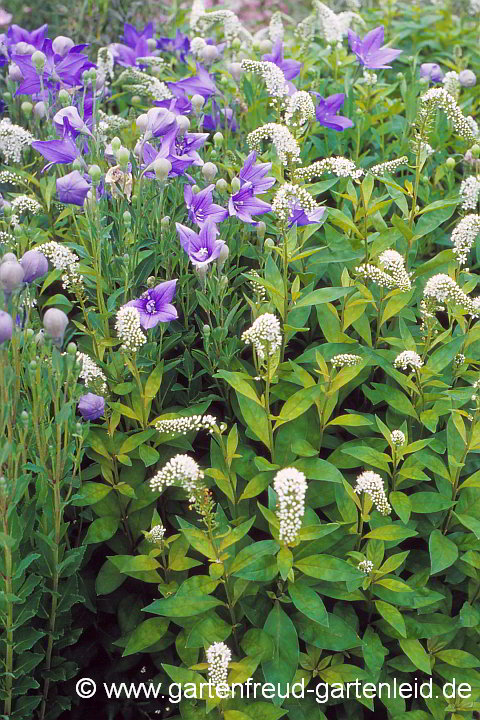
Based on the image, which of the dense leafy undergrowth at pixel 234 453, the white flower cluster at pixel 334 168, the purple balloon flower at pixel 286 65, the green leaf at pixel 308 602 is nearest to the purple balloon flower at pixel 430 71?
the purple balloon flower at pixel 286 65

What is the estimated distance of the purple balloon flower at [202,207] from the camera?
2203 millimetres

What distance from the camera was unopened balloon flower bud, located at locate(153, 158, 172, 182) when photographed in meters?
2.06

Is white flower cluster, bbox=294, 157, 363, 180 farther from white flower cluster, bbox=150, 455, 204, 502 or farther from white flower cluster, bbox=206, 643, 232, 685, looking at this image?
white flower cluster, bbox=206, 643, 232, 685

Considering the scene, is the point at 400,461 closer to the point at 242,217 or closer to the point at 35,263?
the point at 242,217

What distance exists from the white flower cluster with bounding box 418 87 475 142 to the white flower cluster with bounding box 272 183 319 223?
0.52 m

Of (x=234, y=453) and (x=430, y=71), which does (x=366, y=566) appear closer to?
(x=234, y=453)

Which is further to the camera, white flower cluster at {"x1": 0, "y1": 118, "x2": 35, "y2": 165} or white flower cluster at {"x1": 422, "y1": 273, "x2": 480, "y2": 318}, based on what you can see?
white flower cluster at {"x1": 0, "y1": 118, "x2": 35, "y2": 165}

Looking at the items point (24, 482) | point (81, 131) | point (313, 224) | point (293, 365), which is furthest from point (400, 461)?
point (81, 131)

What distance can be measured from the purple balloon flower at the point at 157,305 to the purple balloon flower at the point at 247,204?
0.37 m

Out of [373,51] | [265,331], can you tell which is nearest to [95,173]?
[265,331]

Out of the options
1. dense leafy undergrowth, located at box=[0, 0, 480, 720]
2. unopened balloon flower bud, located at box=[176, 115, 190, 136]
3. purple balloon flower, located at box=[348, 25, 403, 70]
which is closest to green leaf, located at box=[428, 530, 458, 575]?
dense leafy undergrowth, located at box=[0, 0, 480, 720]

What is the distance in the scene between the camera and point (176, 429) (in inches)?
72.1

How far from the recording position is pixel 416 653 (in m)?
1.93

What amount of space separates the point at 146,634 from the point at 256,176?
4.52ft
